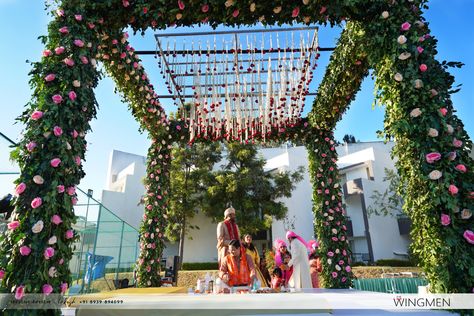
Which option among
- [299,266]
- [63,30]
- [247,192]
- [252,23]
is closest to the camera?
[63,30]

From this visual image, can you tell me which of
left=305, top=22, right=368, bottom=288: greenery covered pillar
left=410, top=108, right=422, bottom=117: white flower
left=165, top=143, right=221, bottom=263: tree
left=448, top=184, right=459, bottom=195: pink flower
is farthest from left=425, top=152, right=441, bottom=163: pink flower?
left=165, top=143, right=221, bottom=263: tree

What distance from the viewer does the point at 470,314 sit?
98.0 inches

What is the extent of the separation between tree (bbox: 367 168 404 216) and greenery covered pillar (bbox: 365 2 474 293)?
15.4 meters

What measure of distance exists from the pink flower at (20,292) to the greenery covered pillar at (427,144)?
362 centimetres

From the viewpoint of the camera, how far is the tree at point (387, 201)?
1705 cm

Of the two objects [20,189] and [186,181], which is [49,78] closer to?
[20,189]

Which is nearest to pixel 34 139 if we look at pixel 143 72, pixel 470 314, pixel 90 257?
pixel 143 72

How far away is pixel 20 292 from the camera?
7.75 ft

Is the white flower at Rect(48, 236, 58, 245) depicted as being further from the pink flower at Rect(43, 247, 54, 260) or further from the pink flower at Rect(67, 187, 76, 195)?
the pink flower at Rect(67, 187, 76, 195)

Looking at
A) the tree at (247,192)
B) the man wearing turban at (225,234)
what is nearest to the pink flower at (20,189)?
the man wearing turban at (225,234)

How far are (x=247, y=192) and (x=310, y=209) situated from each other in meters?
5.38

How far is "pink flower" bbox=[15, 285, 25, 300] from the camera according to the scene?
2.35m

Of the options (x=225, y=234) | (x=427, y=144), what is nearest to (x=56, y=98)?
(x=225, y=234)

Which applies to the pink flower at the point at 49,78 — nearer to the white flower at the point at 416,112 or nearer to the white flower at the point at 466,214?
the white flower at the point at 416,112
